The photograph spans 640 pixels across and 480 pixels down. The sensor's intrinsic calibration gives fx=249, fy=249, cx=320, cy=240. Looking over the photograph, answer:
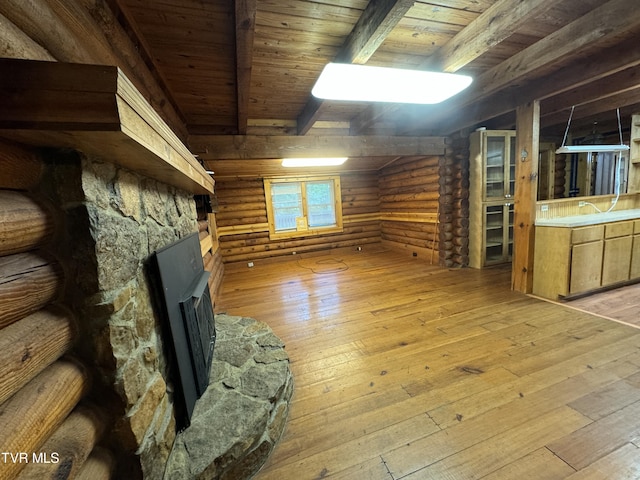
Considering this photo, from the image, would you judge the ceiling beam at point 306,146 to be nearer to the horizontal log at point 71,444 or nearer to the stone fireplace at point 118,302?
the stone fireplace at point 118,302

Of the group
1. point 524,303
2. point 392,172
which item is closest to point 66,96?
point 524,303

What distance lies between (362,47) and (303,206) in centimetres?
442

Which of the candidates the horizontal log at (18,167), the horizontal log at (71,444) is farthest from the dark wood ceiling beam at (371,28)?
the horizontal log at (71,444)

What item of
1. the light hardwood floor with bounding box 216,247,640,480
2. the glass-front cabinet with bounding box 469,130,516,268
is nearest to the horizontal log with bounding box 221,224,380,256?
the glass-front cabinet with bounding box 469,130,516,268

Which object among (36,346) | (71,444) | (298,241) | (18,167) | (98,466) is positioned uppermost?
(18,167)

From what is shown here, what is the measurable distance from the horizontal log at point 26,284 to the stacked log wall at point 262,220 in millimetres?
4968

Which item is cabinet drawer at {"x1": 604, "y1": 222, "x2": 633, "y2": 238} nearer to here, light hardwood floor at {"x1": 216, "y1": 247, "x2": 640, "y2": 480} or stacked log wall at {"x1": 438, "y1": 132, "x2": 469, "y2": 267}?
light hardwood floor at {"x1": 216, "y1": 247, "x2": 640, "y2": 480}

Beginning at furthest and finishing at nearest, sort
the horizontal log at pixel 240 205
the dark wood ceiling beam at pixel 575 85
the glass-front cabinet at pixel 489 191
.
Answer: the horizontal log at pixel 240 205
the glass-front cabinet at pixel 489 191
the dark wood ceiling beam at pixel 575 85

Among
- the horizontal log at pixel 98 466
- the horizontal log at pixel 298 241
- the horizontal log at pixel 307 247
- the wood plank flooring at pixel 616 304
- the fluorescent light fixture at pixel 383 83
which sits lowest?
the wood plank flooring at pixel 616 304

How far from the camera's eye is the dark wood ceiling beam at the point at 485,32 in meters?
1.52

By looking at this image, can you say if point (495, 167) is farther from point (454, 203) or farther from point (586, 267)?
point (586, 267)

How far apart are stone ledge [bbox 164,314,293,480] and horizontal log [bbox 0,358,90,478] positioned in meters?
0.56

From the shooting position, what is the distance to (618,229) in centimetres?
290

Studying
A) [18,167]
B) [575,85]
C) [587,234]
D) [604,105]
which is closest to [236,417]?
[18,167]
